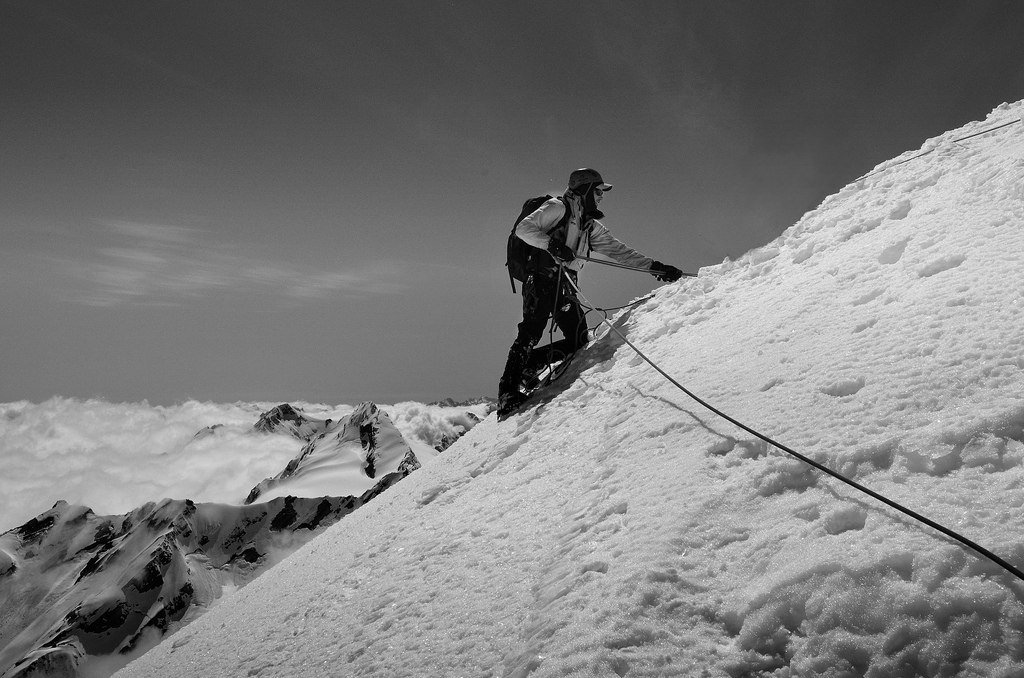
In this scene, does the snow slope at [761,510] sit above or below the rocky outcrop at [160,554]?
above

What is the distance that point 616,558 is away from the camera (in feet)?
9.42

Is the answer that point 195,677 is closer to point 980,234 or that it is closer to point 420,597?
point 420,597

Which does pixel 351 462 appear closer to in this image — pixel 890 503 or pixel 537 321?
→ pixel 537 321

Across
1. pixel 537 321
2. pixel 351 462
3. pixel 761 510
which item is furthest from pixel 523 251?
pixel 351 462

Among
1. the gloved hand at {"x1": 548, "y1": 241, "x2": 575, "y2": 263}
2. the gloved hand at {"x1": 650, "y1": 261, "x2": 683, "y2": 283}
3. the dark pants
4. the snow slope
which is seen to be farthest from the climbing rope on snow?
the gloved hand at {"x1": 650, "y1": 261, "x2": 683, "y2": 283}

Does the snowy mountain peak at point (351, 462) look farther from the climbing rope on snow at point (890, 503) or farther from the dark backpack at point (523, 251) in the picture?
the climbing rope on snow at point (890, 503)

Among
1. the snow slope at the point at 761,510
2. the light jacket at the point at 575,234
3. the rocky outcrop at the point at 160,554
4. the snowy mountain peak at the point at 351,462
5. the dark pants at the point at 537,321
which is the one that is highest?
the light jacket at the point at 575,234

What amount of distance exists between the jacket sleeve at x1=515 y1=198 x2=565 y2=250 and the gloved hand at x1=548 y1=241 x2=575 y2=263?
10 cm

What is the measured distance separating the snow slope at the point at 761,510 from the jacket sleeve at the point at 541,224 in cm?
237

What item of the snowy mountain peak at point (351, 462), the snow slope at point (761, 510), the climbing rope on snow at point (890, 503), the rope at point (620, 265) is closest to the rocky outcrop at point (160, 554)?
the snowy mountain peak at point (351, 462)

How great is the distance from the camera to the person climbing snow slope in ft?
25.0

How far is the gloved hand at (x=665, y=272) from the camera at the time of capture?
8766mm

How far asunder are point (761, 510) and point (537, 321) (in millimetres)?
5428

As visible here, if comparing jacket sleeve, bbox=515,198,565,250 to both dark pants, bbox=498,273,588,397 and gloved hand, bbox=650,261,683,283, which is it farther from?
gloved hand, bbox=650,261,683,283
